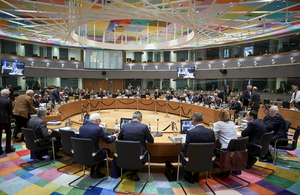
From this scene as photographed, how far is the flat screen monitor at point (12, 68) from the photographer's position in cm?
1419

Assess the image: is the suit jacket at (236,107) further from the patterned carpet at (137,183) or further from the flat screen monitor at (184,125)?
the flat screen monitor at (184,125)

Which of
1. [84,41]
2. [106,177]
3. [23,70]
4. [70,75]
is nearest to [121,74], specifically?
[70,75]

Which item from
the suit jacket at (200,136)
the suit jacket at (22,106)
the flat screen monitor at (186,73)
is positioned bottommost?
the suit jacket at (200,136)

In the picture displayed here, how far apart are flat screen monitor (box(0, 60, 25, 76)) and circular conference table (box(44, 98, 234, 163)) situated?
796cm

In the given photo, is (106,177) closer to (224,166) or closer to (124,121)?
(124,121)

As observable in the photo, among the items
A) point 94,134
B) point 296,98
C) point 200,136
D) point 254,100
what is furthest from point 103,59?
point 200,136

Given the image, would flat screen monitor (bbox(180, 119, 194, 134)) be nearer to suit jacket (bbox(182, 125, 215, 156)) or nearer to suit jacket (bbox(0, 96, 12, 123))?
suit jacket (bbox(182, 125, 215, 156))

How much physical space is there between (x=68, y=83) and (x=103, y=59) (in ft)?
15.3

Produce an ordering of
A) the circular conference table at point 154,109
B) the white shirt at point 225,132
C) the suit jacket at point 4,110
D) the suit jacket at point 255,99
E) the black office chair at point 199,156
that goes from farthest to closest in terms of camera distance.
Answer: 1. the suit jacket at point 255,99
2. the suit jacket at point 4,110
3. the circular conference table at point 154,109
4. the white shirt at point 225,132
5. the black office chair at point 199,156

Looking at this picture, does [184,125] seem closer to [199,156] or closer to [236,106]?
[199,156]

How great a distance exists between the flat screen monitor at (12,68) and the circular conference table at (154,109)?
7.96m

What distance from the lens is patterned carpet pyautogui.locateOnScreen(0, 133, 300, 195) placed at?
313 centimetres

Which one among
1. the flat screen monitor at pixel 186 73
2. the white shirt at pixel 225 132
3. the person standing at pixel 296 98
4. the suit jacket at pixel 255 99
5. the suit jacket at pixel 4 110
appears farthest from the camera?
the flat screen monitor at pixel 186 73

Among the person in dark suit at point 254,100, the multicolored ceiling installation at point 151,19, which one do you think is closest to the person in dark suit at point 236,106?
the person in dark suit at point 254,100
